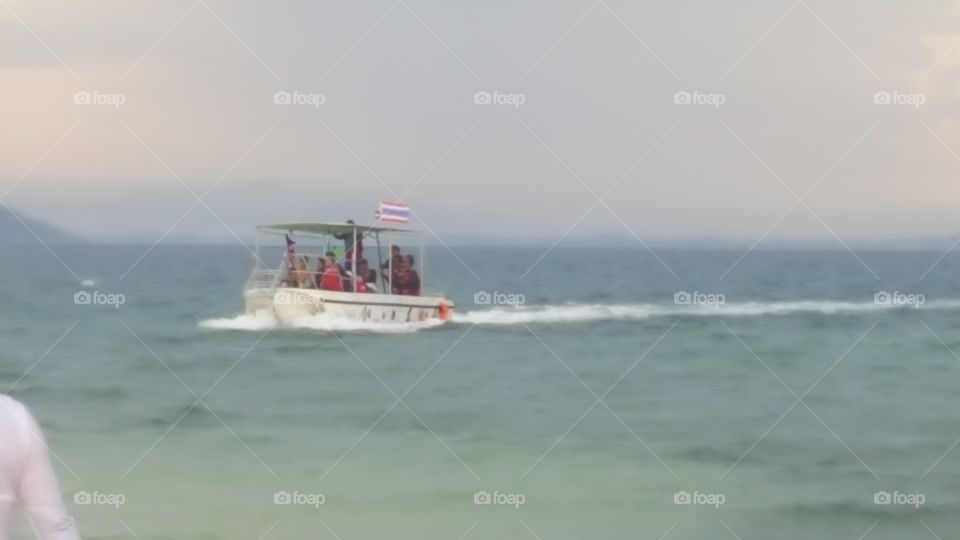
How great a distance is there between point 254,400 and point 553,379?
4.44ft

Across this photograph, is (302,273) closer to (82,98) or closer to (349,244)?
(349,244)

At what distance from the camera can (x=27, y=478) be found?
1.58 meters

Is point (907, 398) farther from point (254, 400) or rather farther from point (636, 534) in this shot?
point (254, 400)

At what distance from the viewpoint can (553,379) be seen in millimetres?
5832

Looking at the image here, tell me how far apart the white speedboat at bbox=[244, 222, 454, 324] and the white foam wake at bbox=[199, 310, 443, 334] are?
0.02 metres

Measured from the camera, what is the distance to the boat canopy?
17.6 ft

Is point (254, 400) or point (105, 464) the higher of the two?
point (254, 400)

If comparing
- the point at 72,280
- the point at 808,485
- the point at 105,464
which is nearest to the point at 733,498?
the point at 808,485

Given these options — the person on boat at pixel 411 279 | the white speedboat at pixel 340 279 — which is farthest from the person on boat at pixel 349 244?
the person on boat at pixel 411 279

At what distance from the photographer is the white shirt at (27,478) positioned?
1539 millimetres

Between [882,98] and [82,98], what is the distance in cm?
328

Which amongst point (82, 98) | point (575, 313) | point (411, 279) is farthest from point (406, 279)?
point (82, 98)

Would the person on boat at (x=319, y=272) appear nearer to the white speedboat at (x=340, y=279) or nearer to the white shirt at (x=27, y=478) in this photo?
the white speedboat at (x=340, y=279)

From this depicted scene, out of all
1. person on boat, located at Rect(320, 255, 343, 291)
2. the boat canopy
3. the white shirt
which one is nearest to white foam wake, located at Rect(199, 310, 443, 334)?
person on boat, located at Rect(320, 255, 343, 291)
